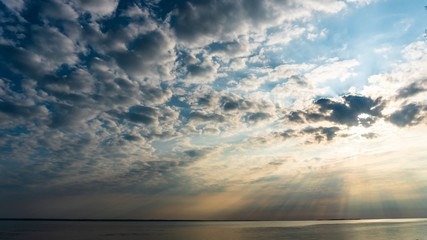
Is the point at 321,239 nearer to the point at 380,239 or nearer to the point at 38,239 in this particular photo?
the point at 380,239

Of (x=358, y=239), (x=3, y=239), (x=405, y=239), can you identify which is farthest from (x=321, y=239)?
(x=3, y=239)

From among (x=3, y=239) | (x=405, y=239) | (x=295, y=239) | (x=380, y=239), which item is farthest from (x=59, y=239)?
(x=405, y=239)

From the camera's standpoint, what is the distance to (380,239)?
76.9 metres

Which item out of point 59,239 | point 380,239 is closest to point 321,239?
point 380,239

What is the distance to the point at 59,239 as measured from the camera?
8238cm

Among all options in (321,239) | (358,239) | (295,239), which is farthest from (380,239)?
(295,239)

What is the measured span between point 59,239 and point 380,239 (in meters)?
108

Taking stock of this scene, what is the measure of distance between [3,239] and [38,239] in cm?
988

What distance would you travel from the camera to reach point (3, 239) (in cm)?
7825

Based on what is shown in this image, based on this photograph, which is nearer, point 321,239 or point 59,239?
point 321,239

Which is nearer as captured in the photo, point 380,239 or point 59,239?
point 380,239

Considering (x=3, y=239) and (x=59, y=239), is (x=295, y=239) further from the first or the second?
(x=3, y=239)

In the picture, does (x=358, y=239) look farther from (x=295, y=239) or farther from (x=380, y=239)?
(x=295, y=239)

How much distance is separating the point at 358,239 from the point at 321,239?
13.2 meters
